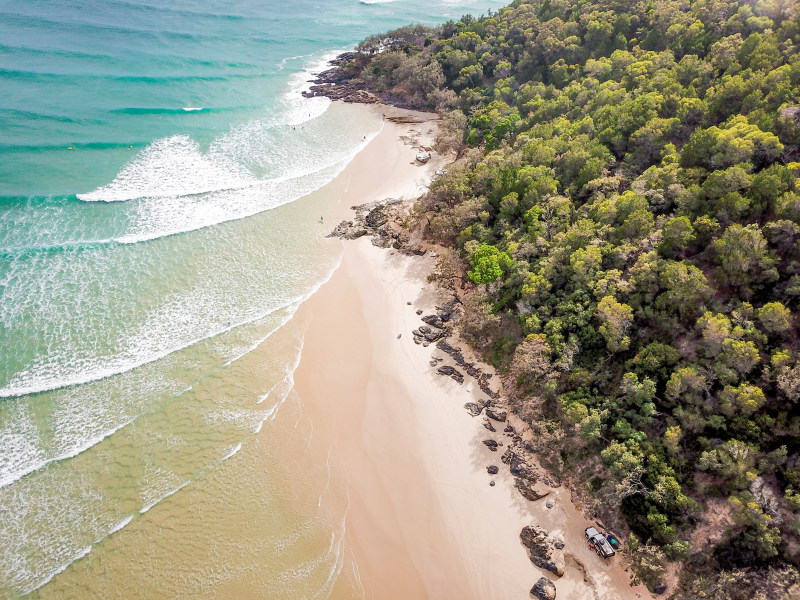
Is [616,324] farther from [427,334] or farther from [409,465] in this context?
[409,465]

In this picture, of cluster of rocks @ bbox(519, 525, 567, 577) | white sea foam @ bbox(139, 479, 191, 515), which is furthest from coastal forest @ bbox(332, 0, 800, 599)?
white sea foam @ bbox(139, 479, 191, 515)

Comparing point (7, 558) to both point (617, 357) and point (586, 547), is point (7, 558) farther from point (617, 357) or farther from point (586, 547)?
point (617, 357)

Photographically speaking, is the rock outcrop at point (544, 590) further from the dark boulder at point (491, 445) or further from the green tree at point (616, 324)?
the green tree at point (616, 324)

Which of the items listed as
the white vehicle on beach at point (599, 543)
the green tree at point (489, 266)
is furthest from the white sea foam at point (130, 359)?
the white vehicle on beach at point (599, 543)

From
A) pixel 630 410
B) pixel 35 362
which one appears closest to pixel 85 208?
pixel 35 362

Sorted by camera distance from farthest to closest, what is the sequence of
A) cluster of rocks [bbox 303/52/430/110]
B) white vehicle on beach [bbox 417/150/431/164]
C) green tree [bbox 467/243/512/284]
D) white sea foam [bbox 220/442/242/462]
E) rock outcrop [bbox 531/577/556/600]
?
cluster of rocks [bbox 303/52/430/110] < white vehicle on beach [bbox 417/150/431/164] < green tree [bbox 467/243/512/284] < white sea foam [bbox 220/442/242/462] < rock outcrop [bbox 531/577/556/600]

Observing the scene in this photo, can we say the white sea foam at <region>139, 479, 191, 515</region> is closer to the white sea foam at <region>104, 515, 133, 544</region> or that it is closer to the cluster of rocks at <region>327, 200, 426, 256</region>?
the white sea foam at <region>104, 515, 133, 544</region>
